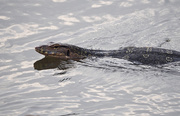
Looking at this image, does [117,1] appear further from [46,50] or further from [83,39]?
[46,50]

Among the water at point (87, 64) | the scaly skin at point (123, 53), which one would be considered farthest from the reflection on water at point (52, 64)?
the scaly skin at point (123, 53)

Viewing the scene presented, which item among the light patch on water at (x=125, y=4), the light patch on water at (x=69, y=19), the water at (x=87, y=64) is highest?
the light patch on water at (x=125, y=4)

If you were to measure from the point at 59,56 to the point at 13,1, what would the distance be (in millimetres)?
6794

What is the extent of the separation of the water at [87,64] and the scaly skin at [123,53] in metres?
0.30

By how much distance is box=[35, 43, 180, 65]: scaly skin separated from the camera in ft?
36.4

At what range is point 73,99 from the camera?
27.9 feet

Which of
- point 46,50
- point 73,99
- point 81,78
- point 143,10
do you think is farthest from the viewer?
point 143,10

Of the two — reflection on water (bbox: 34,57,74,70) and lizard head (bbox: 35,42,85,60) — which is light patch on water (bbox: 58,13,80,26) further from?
reflection on water (bbox: 34,57,74,70)

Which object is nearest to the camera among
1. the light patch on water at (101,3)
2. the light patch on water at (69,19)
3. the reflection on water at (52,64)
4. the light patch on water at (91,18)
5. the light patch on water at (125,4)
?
the reflection on water at (52,64)

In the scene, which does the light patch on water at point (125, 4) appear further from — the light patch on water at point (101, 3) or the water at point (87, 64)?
the light patch on water at point (101, 3)

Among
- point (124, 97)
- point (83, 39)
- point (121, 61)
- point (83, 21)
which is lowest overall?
point (124, 97)

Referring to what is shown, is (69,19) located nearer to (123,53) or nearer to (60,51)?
(60,51)

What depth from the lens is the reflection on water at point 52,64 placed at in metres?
11.1

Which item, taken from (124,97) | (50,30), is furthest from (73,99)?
(50,30)
